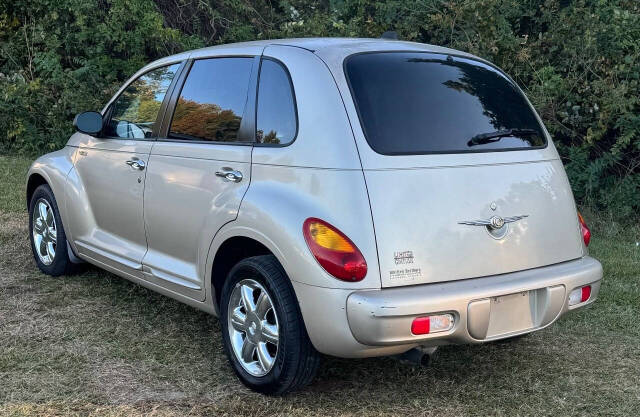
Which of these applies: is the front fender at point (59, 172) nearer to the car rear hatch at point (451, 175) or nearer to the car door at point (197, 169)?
the car door at point (197, 169)

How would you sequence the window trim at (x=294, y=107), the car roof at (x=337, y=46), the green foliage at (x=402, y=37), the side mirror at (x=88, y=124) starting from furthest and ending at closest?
1. the green foliage at (x=402, y=37)
2. the side mirror at (x=88, y=124)
3. the car roof at (x=337, y=46)
4. the window trim at (x=294, y=107)

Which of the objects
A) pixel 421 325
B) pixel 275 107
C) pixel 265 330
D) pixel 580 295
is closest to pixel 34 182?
pixel 275 107

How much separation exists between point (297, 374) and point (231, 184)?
3.27 ft

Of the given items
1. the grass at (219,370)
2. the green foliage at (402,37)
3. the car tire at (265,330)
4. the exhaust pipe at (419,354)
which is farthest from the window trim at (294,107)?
the green foliage at (402,37)

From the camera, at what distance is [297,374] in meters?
3.57

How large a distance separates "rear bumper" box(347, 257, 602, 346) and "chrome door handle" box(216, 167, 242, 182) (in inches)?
38.0

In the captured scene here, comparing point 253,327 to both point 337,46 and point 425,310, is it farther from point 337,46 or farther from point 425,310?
point 337,46

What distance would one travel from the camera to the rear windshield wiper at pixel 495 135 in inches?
146

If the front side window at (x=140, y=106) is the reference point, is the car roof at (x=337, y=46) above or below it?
above

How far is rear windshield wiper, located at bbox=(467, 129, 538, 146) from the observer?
372 cm

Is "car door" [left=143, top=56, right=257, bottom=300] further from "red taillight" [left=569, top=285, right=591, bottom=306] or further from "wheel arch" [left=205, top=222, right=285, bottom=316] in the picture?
"red taillight" [left=569, top=285, right=591, bottom=306]

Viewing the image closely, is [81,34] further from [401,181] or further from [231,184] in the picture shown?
[401,181]

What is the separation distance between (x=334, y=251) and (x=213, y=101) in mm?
1376

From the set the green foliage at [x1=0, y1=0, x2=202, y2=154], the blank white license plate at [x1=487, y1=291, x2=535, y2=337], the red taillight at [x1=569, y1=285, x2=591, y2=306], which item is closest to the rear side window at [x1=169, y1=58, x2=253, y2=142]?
the blank white license plate at [x1=487, y1=291, x2=535, y2=337]
